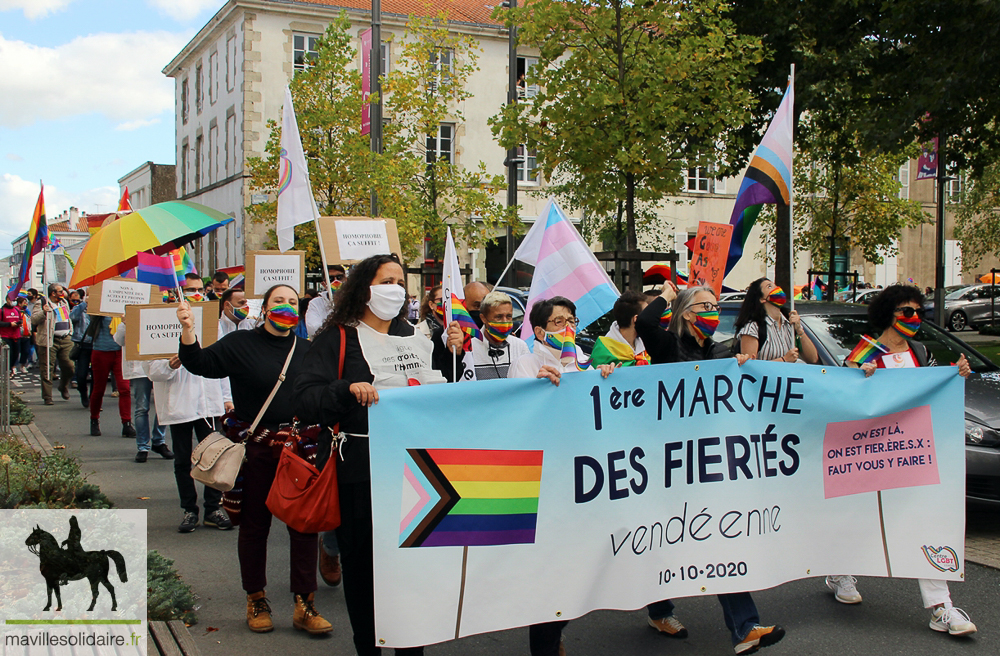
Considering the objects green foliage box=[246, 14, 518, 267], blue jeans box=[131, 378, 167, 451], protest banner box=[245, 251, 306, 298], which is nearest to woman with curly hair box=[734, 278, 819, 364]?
protest banner box=[245, 251, 306, 298]

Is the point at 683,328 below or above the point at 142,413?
above

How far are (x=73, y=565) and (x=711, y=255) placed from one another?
15.6ft

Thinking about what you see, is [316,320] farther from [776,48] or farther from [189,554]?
[776,48]

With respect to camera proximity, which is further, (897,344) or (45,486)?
(45,486)

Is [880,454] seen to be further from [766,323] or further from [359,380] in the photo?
[359,380]

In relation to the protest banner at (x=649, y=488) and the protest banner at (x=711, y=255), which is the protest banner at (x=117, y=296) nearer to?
the protest banner at (x=711, y=255)

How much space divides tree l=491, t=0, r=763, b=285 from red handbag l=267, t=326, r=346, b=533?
25.5 ft

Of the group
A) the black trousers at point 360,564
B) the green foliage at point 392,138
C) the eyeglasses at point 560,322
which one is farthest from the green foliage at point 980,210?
the black trousers at point 360,564

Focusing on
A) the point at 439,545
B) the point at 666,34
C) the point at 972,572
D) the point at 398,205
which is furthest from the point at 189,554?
the point at 398,205

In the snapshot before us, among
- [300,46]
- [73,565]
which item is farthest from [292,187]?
[300,46]

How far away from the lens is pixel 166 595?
15.7 ft

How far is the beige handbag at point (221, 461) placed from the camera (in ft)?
16.5

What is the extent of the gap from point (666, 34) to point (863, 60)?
12.0 ft

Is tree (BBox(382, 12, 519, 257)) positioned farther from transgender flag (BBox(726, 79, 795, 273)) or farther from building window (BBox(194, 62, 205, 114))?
building window (BBox(194, 62, 205, 114))
